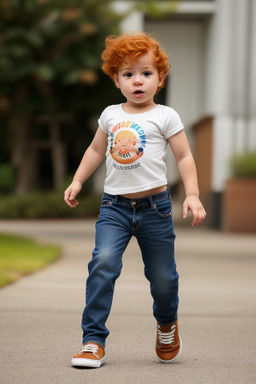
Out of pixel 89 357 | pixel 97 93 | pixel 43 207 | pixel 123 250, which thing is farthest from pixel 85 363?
pixel 97 93

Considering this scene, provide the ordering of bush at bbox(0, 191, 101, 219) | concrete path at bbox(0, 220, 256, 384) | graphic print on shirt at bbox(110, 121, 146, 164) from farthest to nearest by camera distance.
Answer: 1. bush at bbox(0, 191, 101, 219)
2. graphic print on shirt at bbox(110, 121, 146, 164)
3. concrete path at bbox(0, 220, 256, 384)

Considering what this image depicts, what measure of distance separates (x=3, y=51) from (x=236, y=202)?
22.7 feet

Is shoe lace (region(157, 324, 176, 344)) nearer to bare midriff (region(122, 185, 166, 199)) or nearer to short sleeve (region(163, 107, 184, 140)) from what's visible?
bare midriff (region(122, 185, 166, 199))

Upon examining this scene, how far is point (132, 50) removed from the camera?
4.09 metres

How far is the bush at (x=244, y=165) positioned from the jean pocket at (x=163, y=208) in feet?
36.8

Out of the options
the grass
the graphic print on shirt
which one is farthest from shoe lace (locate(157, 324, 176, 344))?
the grass

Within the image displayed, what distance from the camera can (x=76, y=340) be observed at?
15.8 ft

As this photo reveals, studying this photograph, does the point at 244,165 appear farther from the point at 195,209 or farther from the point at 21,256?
the point at 195,209

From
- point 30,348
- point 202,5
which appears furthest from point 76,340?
point 202,5

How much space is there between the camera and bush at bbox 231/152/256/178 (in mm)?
15203

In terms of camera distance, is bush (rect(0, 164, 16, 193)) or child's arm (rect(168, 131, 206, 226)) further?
bush (rect(0, 164, 16, 193))

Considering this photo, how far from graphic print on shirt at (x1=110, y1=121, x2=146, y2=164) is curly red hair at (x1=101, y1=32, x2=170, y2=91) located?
1.13ft

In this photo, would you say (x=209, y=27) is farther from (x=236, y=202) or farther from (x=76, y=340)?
(x=76, y=340)

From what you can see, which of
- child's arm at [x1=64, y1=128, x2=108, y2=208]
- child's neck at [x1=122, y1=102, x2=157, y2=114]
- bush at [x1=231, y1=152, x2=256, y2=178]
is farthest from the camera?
bush at [x1=231, y1=152, x2=256, y2=178]
